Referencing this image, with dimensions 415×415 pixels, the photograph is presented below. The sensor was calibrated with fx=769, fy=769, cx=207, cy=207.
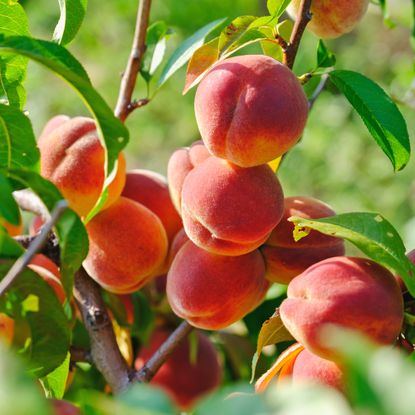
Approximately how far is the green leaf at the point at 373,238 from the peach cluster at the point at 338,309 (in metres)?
0.01

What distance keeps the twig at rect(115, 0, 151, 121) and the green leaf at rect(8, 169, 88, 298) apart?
0.24 m

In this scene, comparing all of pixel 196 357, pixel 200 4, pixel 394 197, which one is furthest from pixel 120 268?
pixel 200 4

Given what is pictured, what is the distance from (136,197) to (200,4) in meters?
3.17

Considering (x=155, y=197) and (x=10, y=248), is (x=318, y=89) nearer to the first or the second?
(x=155, y=197)

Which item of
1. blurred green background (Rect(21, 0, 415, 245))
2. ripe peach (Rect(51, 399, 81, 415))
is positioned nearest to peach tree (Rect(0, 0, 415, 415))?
ripe peach (Rect(51, 399, 81, 415))

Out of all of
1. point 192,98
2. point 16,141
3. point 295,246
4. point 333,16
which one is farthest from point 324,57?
point 192,98

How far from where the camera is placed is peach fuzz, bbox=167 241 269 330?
57cm

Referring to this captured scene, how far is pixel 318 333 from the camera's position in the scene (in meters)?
0.46

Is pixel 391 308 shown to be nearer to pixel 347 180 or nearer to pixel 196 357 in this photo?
pixel 196 357

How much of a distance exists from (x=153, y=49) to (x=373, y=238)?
0.35 m

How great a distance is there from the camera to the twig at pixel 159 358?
0.61m

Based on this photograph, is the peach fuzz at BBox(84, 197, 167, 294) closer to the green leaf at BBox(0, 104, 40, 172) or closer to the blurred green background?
the green leaf at BBox(0, 104, 40, 172)

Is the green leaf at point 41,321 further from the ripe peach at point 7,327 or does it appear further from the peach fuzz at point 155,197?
the peach fuzz at point 155,197

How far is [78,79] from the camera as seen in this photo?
0.45 meters
